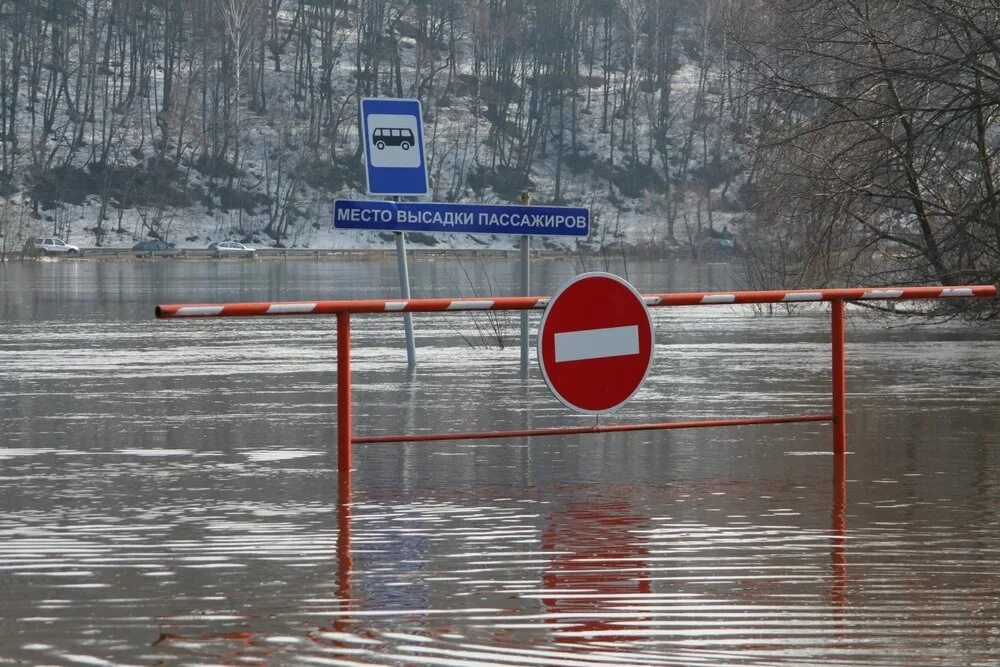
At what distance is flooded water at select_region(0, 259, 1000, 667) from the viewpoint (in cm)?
553

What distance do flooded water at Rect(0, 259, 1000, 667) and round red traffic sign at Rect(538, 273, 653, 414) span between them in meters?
0.46

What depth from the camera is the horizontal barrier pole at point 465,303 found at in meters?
8.84

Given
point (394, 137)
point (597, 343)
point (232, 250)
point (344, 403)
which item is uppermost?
point (232, 250)

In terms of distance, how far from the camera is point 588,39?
133000 millimetres

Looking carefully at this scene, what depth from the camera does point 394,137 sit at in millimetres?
16969

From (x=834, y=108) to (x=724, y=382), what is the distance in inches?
250

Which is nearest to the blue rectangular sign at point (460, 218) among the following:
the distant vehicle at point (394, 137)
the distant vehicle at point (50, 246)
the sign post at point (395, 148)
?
the sign post at point (395, 148)

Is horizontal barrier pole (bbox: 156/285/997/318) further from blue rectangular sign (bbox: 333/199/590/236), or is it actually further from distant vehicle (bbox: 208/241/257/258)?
distant vehicle (bbox: 208/241/257/258)

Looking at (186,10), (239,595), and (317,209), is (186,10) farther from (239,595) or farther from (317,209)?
(239,595)

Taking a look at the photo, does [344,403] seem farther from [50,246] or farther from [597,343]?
[50,246]

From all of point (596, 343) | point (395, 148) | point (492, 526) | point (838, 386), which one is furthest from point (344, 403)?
point (395, 148)

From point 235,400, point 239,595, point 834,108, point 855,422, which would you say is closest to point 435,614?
point 239,595

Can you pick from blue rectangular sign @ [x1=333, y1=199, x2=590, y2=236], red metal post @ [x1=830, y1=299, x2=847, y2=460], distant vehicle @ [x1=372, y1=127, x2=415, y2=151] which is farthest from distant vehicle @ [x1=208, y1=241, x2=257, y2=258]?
red metal post @ [x1=830, y1=299, x2=847, y2=460]

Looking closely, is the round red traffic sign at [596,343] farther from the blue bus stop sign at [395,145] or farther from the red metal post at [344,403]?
the blue bus stop sign at [395,145]
